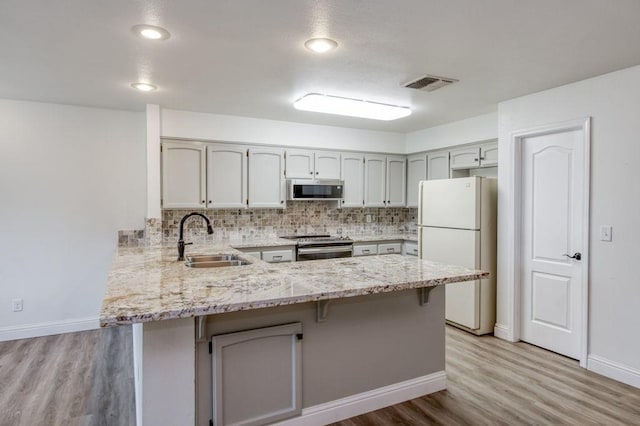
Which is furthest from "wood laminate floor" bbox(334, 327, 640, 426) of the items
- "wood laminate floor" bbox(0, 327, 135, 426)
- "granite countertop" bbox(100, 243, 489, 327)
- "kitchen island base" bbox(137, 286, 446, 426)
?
"wood laminate floor" bbox(0, 327, 135, 426)

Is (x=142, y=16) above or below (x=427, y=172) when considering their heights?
above

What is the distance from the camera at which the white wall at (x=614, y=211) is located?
2.81 metres

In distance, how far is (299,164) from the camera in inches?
190

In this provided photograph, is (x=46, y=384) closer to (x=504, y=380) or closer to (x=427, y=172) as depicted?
(x=504, y=380)

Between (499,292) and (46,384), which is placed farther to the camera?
(499,292)

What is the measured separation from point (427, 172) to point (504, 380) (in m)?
2.94

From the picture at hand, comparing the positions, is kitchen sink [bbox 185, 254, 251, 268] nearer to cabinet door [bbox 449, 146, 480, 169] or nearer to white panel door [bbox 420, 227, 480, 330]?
white panel door [bbox 420, 227, 480, 330]

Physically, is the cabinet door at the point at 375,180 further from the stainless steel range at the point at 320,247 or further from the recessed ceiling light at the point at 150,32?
the recessed ceiling light at the point at 150,32

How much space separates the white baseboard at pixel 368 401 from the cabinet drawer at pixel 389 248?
2.40 metres

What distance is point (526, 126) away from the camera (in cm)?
354

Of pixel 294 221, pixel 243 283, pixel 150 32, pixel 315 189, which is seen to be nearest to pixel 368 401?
pixel 243 283

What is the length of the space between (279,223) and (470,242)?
7.80 ft

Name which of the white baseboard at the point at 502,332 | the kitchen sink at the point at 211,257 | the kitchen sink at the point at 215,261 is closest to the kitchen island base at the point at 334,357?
the kitchen sink at the point at 215,261

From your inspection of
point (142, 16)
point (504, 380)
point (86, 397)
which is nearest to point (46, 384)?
point (86, 397)
